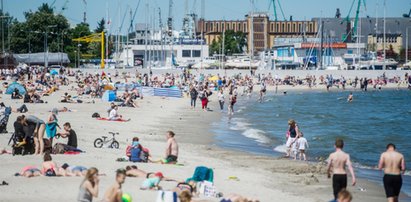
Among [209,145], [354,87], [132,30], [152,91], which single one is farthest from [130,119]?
[132,30]

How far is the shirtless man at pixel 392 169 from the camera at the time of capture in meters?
13.3

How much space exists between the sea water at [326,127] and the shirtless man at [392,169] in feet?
15.1

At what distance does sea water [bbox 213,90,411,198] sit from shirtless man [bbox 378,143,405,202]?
15.1 feet

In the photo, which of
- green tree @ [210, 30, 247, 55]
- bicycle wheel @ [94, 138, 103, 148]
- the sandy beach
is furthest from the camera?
green tree @ [210, 30, 247, 55]

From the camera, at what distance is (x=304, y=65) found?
120750 mm

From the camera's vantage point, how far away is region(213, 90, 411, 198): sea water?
A: 2638 centimetres

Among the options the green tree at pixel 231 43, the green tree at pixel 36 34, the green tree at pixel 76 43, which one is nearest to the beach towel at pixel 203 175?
the green tree at pixel 76 43

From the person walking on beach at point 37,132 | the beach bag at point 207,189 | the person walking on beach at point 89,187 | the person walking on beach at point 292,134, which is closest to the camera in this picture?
the person walking on beach at point 89,187

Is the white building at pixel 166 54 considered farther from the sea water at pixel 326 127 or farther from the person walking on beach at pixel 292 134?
the person walking on beach at pixel 292 134

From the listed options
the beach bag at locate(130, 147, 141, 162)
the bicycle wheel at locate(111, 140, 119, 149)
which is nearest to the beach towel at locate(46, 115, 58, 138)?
the bicycle wheel at locate(111, 140, 119, 149)

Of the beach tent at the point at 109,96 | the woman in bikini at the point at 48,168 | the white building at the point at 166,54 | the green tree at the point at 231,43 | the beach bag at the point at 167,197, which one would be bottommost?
the beach bag at the point at 167,197

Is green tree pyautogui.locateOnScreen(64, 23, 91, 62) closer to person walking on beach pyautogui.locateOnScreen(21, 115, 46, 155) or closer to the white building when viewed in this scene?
the white building

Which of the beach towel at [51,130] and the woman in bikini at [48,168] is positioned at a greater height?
the beach towel at [51,130]

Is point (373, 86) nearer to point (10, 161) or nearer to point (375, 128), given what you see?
point (375, 128)
